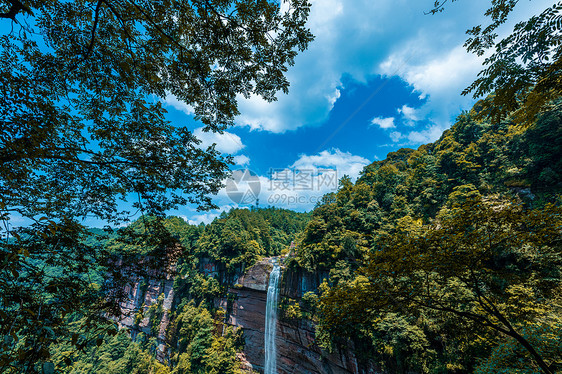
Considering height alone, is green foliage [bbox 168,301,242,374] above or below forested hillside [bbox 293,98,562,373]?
below

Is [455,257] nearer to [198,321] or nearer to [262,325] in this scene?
[262,325]

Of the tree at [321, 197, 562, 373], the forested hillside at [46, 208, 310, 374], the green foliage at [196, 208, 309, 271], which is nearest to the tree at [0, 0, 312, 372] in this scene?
the tree at [321, 197, 562, 373]

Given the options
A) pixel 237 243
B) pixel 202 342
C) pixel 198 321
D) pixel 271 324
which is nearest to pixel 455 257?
pixel 271 324

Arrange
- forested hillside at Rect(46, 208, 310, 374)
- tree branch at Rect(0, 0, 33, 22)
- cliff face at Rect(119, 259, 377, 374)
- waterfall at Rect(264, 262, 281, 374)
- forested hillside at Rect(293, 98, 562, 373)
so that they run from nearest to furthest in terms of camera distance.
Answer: tree branch at Rect(0, 0, 33, 22) → forested hillside at Rect(293, 98, 562, 373) → cliff face at Rect(119, 259, 377, 374) → waterfall at Rect(264, 262, 281, 374) → forested hillside at Rect(46, 208, 310, 374)

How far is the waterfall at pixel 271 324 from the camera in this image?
20.3 m

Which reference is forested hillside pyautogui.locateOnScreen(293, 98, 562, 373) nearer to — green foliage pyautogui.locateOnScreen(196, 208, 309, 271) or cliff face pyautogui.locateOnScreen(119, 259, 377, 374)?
cliff face pyautogui.locateOnScreen(119, 259, 377, 374)

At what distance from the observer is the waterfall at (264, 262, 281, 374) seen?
20.3m

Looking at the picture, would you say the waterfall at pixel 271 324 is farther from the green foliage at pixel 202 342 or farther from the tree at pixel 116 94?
the tree at pixel 116 94

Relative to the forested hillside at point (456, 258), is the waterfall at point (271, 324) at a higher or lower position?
lower

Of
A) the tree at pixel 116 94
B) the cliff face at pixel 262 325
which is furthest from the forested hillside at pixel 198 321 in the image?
the tree at pixel 116 94

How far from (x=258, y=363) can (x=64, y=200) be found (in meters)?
26.3

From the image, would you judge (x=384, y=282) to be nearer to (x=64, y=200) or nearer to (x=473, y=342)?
(x=64, y=200)

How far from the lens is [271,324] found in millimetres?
20922

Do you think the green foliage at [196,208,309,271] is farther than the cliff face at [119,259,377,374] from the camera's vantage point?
Yes
